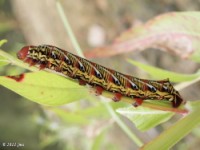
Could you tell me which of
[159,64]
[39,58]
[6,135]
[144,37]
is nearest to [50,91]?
[39,58]

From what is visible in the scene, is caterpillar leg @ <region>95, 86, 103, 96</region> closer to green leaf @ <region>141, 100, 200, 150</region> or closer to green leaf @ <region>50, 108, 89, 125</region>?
green leaf @ <region>141, 100, 200, 150</region>

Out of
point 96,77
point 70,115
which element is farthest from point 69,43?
point 96,77

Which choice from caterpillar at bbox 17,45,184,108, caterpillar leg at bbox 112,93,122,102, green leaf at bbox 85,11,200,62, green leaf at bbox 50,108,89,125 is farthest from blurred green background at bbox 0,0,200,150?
caterpillar leg at bbox 112,93,122,102

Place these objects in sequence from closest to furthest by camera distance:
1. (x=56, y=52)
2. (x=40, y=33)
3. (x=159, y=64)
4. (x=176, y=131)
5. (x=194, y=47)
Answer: (x=176, y=131), (x=56, y=52), (x=194, y=47), (x=159, y=64), (x=40, y=33)

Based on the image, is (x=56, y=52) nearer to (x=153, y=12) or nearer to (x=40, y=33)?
(x=153, y=12)

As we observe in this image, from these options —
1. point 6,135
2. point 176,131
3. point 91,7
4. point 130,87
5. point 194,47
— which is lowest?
point 176,131

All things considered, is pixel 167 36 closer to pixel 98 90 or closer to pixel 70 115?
pixel 98 90

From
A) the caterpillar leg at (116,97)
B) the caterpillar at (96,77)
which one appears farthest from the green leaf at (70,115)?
the caterpillar leg at (116,97)
